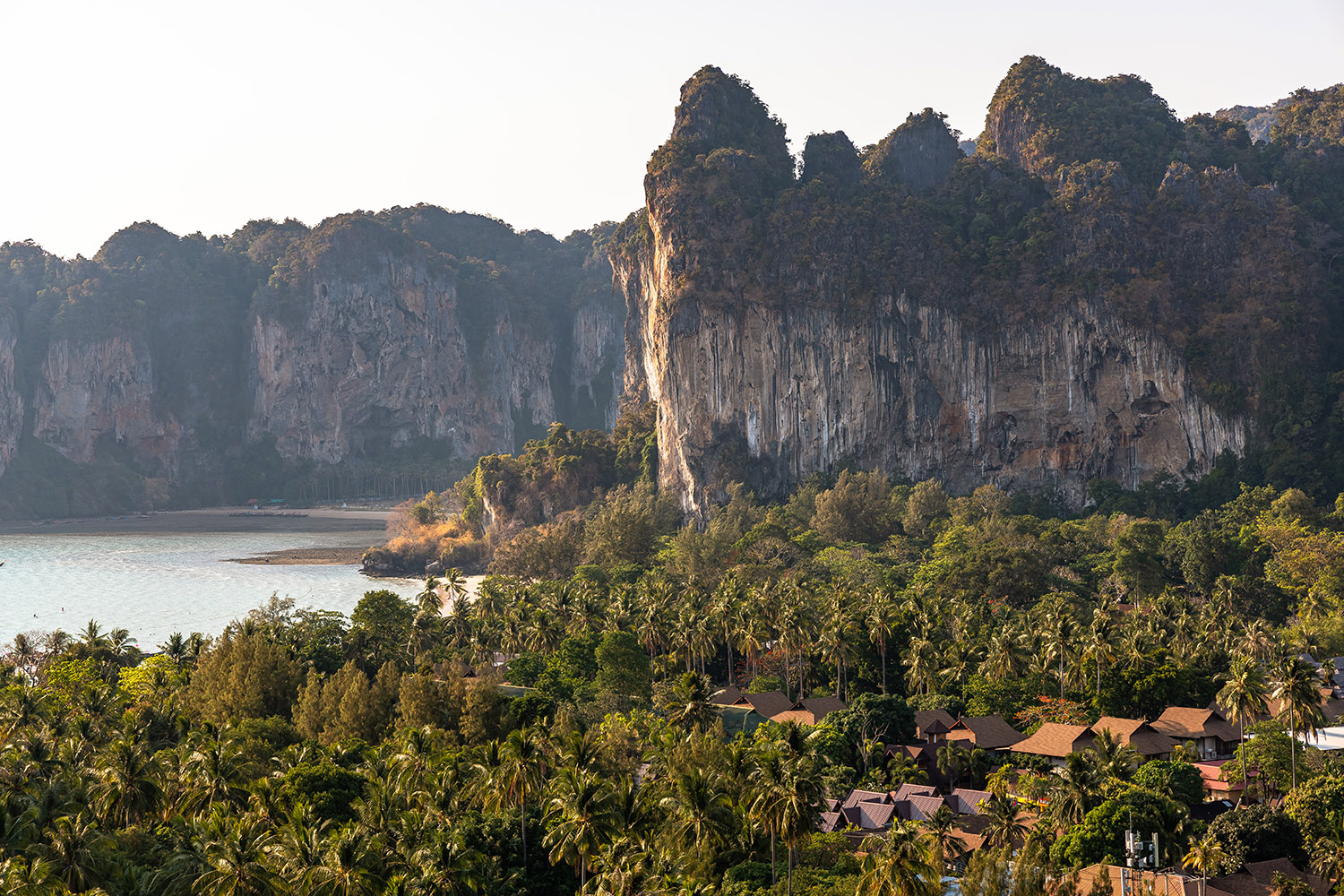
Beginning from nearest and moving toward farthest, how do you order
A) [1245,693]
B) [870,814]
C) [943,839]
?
[943,839] < [870,814] < [1245,693]

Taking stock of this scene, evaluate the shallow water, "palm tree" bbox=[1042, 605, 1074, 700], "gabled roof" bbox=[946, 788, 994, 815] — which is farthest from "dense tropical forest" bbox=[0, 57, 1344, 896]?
the shallow water

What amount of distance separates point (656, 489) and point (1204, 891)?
100073mm

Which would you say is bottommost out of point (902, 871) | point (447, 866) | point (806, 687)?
point (806, 687)

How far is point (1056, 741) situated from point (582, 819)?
83.4ft

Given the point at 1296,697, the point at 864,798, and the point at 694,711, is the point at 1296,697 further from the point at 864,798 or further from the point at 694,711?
the point at 694,711

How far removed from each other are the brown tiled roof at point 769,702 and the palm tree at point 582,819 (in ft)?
76.1

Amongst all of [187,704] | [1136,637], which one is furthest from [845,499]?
[187,704]

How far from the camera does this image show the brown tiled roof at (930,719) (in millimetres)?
56375

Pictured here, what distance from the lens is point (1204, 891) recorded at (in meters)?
36.6

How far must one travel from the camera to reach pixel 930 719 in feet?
188

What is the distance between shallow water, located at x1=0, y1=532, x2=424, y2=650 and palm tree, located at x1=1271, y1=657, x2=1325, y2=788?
242 ft

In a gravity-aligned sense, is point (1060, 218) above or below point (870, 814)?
above

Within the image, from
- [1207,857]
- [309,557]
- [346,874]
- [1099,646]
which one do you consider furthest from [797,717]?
[309,557]

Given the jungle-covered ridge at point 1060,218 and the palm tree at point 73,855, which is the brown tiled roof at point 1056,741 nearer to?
the palm tree at point 73,855
